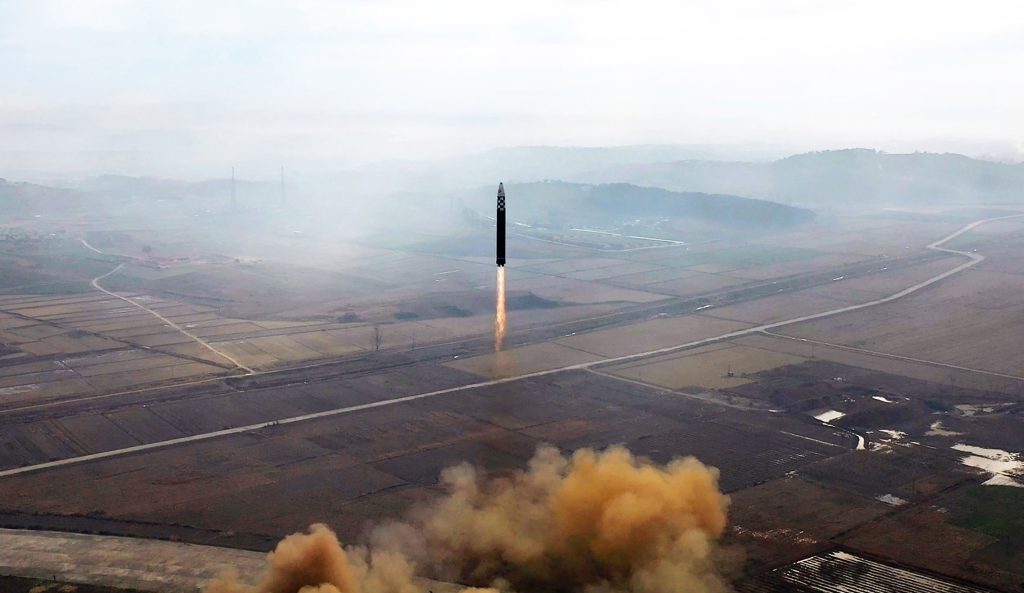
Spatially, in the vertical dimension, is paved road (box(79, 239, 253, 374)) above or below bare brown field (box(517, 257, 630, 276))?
below

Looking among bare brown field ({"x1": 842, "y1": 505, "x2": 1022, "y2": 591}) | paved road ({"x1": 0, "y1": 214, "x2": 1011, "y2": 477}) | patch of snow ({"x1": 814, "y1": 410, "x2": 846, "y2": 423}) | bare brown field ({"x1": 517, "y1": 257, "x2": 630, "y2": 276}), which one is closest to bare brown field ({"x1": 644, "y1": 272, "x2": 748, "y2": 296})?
bare brown field ({"x1": 517, "y1": 257, "x2": 630, "y2": 276})

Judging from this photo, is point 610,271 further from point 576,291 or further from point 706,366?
point 706,366

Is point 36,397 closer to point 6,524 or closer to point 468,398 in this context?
point 6,524

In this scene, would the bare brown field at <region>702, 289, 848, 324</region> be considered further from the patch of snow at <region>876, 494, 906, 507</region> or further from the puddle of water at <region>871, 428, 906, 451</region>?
the patch of snow at <region>876, 494, 906, 507</region>

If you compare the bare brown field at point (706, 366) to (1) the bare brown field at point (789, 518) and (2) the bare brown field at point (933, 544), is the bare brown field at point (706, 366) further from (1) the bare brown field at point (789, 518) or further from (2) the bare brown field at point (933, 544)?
(2) the bare brown field at point (933, 544)

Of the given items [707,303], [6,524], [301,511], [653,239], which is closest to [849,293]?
[707,303]

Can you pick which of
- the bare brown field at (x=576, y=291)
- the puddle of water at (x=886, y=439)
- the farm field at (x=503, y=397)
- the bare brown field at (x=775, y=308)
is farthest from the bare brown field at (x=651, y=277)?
the puddle of water at (x=886, y=439)
